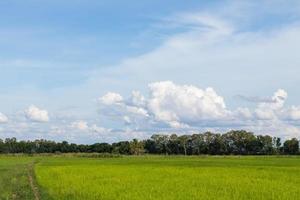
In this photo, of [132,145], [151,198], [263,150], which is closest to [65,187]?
[151,198]

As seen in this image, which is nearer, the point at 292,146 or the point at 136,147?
the point at 292,146

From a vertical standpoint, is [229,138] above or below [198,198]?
above

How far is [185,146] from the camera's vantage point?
163 metres

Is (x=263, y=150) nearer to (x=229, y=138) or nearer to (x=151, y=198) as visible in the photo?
(x=229, y=138)

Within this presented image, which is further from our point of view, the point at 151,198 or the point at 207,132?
the point at 207,132

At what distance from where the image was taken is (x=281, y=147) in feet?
490

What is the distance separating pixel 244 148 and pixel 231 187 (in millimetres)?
129232

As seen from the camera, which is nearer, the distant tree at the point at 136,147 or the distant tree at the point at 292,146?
the distant tree at the point at 292,146

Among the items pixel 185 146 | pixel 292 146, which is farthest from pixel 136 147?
pixel 292 146

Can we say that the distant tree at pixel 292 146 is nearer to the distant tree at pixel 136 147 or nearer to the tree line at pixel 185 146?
the tree line at pixel 185 146

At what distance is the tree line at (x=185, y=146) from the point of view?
149750 mm

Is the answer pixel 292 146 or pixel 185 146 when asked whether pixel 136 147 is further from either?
pixel 292 146

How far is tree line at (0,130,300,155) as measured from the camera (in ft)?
491

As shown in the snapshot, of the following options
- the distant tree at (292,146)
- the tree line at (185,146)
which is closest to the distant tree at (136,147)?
the tree line at (185,146)
